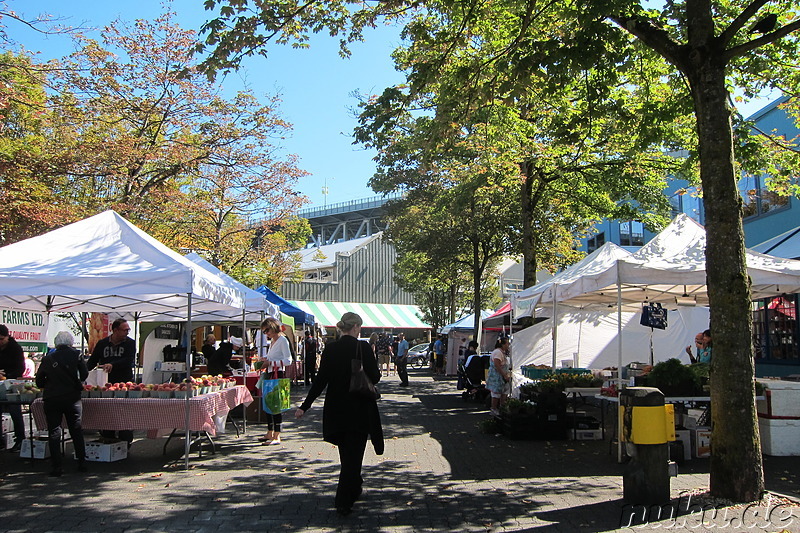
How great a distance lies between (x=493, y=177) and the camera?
17.3 metres

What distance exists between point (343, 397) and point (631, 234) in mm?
38349

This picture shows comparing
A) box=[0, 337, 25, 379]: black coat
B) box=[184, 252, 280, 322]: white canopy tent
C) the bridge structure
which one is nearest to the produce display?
box=[0, 337, 25, 379]: black coat

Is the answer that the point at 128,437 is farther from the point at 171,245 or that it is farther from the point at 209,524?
the point at 171,245

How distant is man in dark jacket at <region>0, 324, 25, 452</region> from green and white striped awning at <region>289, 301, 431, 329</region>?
35982mm

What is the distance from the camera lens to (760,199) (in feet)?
63.2

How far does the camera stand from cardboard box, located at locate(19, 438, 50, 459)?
8516 mm

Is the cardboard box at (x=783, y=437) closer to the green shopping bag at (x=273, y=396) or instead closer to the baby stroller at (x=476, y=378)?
the green shopping bag at (x=273, y=396)

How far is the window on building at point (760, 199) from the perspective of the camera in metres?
18.3

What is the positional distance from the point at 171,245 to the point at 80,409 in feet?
48.6

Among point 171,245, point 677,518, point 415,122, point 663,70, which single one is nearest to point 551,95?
point 663,70

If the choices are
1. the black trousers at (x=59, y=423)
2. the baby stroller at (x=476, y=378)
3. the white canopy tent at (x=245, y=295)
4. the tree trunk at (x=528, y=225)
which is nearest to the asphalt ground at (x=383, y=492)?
the black trousers at (x=59, y=423)

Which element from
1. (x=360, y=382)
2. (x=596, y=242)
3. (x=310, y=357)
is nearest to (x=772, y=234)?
(x=310, y=357)

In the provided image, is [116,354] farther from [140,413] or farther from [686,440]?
[686,440]

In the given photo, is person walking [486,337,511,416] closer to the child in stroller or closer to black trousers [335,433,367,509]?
the child in stroller
